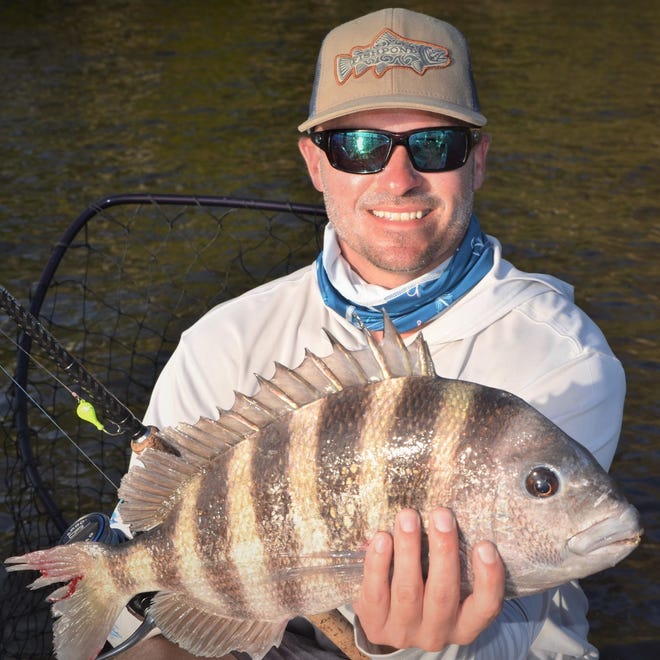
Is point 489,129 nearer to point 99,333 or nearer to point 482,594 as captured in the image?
point 99,333

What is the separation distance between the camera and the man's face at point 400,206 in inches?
137

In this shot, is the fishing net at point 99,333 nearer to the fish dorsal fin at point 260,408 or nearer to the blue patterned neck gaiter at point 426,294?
the blue patterned neck gaiter at point 426,294

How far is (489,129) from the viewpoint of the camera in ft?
43.2

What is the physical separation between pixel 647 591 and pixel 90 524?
12.0 feet

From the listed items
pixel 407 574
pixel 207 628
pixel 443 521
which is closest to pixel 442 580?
pixel 407 574

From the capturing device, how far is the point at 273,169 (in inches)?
487

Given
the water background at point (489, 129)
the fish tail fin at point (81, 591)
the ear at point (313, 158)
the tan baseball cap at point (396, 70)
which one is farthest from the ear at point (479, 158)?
the water background at point (489, 129)

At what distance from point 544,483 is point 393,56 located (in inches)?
68.6

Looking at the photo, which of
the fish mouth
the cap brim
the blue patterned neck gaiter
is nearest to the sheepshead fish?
the fish mouth

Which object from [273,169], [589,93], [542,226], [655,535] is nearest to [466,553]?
[655,535]

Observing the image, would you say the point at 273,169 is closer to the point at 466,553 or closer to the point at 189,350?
the point at 189,350

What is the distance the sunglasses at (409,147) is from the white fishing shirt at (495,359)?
0.43m

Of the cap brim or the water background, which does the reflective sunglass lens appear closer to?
the cap brim

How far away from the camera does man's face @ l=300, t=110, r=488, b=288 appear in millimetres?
3471
